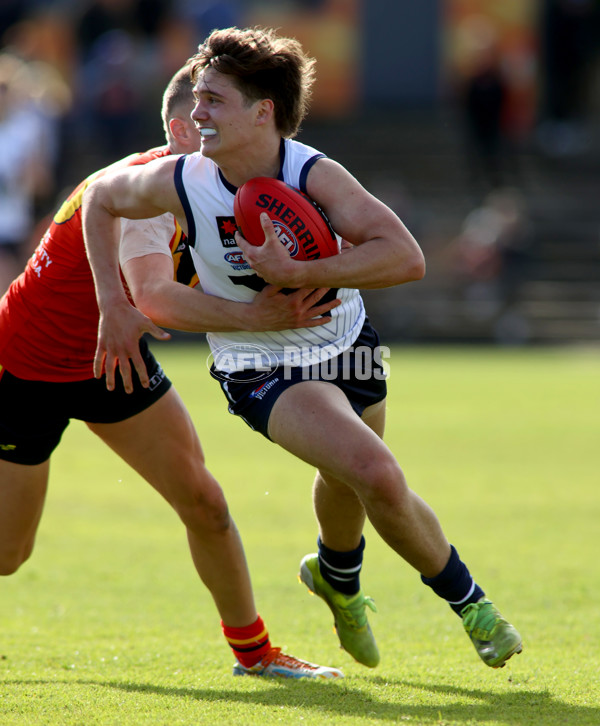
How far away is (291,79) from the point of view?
167 inches

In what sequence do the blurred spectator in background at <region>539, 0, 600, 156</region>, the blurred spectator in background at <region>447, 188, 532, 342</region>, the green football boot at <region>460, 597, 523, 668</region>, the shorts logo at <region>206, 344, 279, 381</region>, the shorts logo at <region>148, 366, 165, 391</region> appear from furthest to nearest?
1. the blurred spectator in background at <region>539, 0, 600, 156</region>
2. the blurred spectator in background at <region>447, 188, 532, 342</region>
3. the shorts logo at <region>148, 366, 165, 391</region>
4. the shorts logo at <region>206, 344, 279, 381</region>
5. the green football boot at <region>460, 597, 523, 668</region>

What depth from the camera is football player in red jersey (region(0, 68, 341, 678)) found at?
15.1ft

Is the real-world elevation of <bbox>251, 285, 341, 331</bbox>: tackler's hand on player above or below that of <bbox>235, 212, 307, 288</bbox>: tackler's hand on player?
below

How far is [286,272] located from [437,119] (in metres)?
21.6

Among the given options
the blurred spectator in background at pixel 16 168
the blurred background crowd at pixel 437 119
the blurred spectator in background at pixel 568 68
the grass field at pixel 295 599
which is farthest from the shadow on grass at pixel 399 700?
the blurred spectator in background at pixel 568 68

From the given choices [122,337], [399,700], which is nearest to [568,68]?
[122,337]

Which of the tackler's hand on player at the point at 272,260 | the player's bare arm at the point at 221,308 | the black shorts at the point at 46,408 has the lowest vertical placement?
the black shorts at the point at 46,408

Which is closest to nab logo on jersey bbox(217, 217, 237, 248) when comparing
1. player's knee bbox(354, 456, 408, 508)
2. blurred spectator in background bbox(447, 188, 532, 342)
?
player's knee bbox(354, 456, 408, 508)

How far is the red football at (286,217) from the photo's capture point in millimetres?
4066

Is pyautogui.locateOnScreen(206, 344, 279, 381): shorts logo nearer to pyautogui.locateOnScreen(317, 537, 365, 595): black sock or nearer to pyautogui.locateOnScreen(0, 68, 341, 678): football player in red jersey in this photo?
pyautogui.locateOnScreen(0, 68, 341, 678): football player in red jersey

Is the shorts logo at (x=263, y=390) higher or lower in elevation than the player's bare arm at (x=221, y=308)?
lower

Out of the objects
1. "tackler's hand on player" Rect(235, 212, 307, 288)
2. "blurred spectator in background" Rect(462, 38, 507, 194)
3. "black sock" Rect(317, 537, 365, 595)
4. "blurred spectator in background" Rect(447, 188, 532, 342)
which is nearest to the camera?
"tackler's hand on player" Rect(235, 212, 307, 288)

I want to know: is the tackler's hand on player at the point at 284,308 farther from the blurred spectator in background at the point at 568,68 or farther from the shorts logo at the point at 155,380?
the blurred spectator in background at the point at 568,68

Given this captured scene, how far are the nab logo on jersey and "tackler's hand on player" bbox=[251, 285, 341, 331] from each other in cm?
23
